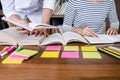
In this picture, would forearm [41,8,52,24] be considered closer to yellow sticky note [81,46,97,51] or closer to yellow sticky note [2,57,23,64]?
yellow sticky note [81,46,97,51]

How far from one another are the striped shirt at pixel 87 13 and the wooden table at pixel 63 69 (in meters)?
0.76

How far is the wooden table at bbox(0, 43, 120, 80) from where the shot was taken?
68cm

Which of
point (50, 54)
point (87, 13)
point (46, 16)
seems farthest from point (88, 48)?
point (87, 13)

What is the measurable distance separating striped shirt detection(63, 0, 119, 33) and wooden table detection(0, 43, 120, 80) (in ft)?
2.51

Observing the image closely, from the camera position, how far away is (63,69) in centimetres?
74

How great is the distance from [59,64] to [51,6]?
0.77 m

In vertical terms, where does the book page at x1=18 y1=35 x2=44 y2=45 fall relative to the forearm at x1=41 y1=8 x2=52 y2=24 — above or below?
below

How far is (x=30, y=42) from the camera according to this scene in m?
1.06

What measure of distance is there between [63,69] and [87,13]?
3.06 feet

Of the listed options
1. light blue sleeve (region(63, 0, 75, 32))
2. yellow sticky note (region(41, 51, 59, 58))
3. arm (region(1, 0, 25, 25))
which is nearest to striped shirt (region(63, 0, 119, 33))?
light blue sleeve (region(63, 0, 75, 32))

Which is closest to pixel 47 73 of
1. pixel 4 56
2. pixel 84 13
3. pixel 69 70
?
pixel 69 70

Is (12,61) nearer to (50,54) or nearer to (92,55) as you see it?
(50,54)

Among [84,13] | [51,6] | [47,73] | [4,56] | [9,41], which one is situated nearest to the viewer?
[47,73]

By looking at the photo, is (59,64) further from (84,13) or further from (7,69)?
(84,13)
